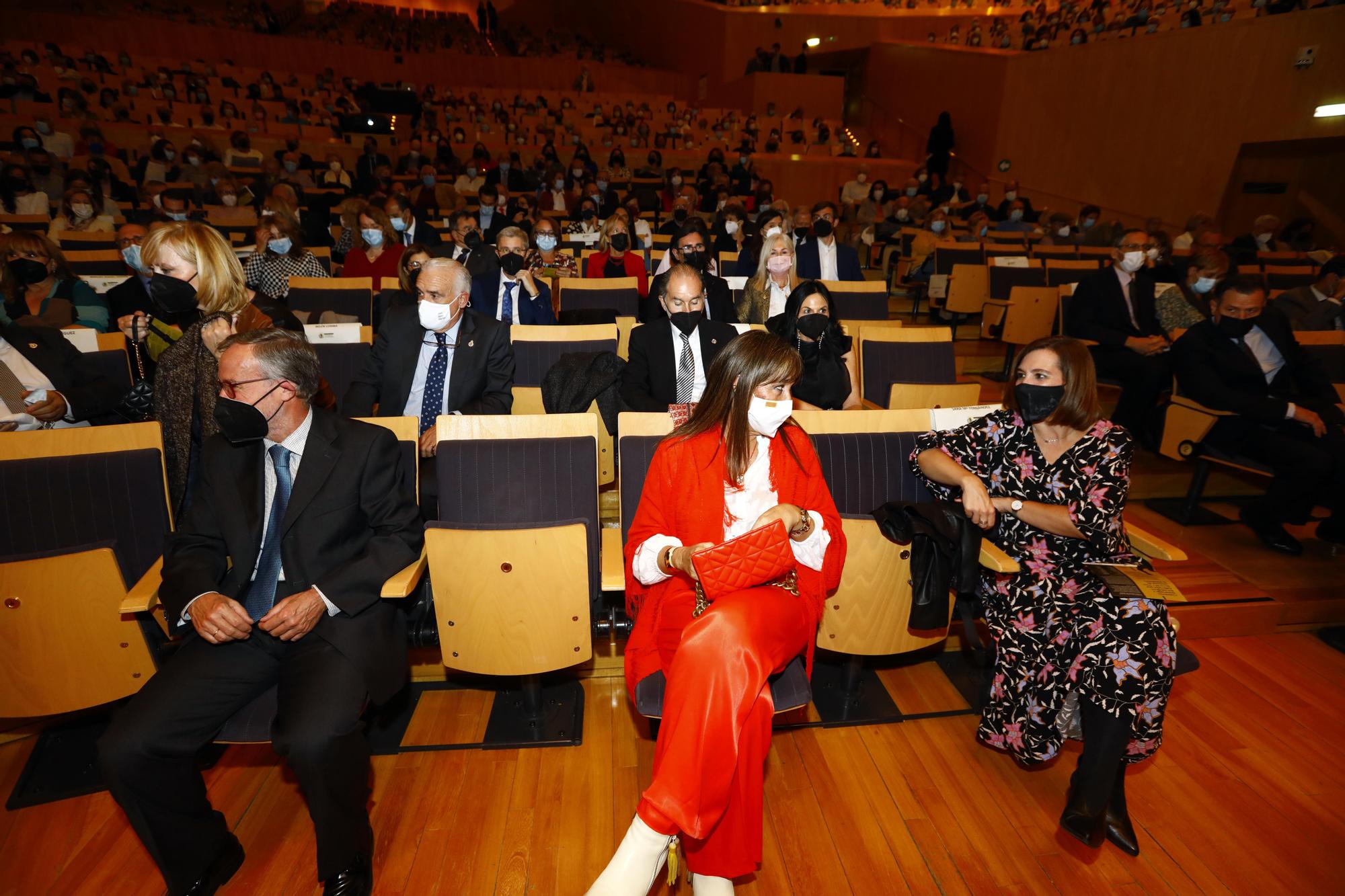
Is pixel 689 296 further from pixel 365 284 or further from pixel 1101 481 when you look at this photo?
pixel 365 284

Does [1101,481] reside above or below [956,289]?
below

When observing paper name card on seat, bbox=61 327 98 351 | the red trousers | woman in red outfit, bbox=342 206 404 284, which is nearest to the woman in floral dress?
the red trousers

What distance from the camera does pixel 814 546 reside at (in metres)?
1.88

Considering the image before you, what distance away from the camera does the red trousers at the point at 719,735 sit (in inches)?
59.9

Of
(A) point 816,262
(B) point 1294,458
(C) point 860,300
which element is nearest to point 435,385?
(C) point 860,300

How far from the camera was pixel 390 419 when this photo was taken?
2338 millimetres

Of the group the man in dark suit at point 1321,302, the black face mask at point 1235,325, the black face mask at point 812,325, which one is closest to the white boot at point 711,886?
the black face mask at point 812,325

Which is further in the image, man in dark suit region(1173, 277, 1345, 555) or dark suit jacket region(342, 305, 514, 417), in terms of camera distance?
man in dark suit region(1173, 277, 1345, 555)

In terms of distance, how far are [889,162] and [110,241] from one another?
44.7 feet

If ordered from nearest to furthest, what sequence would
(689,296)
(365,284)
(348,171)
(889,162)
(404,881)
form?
(404,881) → (689,296) → (365,284) → (348,171) → (889,162)

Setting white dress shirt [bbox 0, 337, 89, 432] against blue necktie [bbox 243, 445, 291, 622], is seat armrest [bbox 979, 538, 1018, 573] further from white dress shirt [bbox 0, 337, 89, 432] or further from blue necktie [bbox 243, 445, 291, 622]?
white dress shirt [bbox 0, 337, 89, 432]

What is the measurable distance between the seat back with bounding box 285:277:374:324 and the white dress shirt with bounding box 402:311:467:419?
59.1 inches

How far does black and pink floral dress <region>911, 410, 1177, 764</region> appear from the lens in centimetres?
184

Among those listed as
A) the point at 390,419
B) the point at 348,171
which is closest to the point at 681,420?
the point at 390,419
